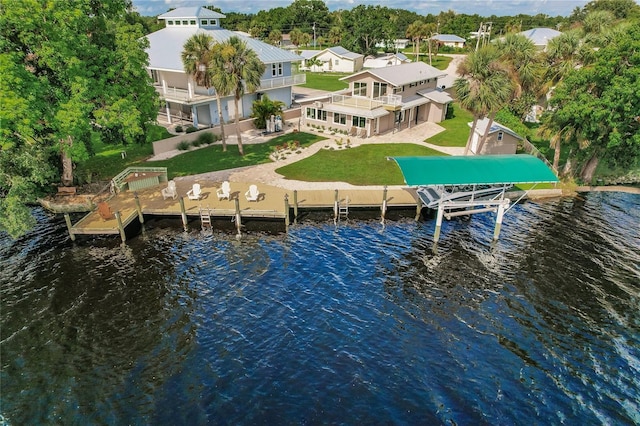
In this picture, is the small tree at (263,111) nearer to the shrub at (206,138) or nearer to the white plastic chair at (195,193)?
the shrub at (206,138)

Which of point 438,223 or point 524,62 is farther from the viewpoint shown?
point 524,62

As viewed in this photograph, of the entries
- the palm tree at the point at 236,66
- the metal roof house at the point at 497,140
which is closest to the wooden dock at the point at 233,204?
the palm tree at the point at 236,66

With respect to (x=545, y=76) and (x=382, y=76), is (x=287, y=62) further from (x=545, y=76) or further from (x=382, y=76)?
(x=545, y=76)

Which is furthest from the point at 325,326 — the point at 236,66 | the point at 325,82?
the point at 325,82

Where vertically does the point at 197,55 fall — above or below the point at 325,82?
above

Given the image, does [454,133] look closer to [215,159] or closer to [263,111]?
[263,111]
